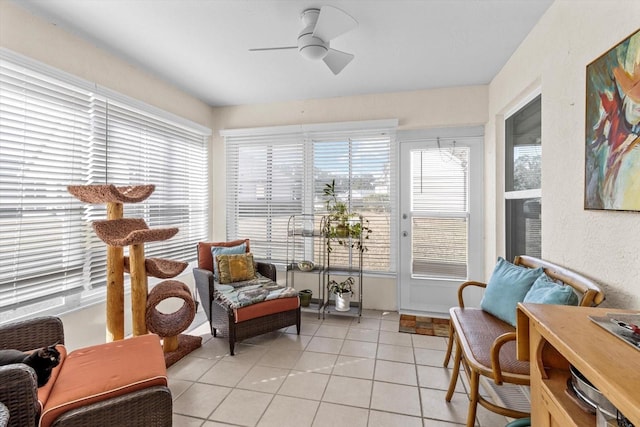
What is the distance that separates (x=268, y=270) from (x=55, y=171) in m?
2.04

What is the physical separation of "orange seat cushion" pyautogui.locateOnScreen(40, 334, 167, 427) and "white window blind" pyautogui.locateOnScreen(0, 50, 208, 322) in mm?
823

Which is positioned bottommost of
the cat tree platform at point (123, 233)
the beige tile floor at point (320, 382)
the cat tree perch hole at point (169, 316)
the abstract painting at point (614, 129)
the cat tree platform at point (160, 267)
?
the beige tile floor at point (320, 382)

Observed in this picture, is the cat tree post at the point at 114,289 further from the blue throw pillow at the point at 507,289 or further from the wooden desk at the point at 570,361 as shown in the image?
the blue throw pillow at the point at 507,289

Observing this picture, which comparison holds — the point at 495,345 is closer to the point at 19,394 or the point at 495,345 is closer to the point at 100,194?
the point at 19,394

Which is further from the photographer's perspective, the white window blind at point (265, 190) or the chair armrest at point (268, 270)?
the white window blind at point (265, 190)

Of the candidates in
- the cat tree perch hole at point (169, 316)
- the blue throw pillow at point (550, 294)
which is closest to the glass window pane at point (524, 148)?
the blue throw pillow at point (550, 294)

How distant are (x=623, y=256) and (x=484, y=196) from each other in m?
2.09

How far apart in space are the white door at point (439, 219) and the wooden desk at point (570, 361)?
2.34 metres

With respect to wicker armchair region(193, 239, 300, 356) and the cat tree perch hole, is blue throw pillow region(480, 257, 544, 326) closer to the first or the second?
wicker armchair region(193, 239, 300, 356)

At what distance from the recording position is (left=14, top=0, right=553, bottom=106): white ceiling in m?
1.97

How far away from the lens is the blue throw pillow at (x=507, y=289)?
1.83 metres

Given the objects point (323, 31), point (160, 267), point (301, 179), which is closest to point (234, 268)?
point (160, 267)

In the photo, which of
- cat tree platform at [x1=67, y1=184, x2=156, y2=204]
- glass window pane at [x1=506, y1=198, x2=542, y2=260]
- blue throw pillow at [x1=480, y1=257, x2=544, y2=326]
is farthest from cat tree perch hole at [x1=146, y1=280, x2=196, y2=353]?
glass window pane at [x1=506, y1=198, x2=542, y2=260]

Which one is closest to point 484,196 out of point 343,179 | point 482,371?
point 343,179
